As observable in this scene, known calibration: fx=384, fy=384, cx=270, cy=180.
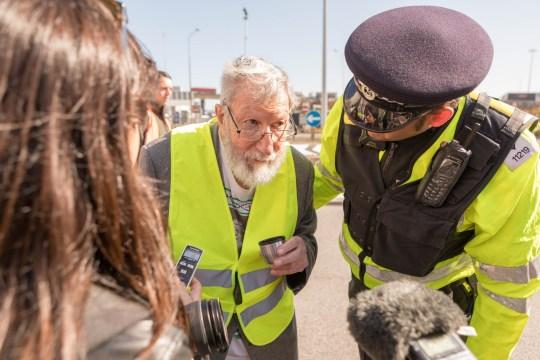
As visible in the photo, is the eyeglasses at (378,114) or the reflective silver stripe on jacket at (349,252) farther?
the reflective silver stripe on jacket at (349,252)

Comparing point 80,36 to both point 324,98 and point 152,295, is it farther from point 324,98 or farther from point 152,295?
point 324,98

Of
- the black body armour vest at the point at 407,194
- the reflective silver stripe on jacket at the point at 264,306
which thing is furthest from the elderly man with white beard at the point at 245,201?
the black body armour vest at the point at 407,194

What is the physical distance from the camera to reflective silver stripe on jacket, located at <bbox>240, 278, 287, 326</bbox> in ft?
5.35

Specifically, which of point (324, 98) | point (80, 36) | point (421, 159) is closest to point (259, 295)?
point (421, 159)

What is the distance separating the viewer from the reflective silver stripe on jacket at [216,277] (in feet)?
5.25

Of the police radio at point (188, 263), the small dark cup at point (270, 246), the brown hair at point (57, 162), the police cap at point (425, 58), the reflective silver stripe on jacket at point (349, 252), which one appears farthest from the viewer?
the reflective silver stripe on jacket at point (349, 252)

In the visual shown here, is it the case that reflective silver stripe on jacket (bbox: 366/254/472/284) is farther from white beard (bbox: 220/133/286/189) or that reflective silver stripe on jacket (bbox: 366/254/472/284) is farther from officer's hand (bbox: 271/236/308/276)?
white beard (bbox: 220/133/286/189)

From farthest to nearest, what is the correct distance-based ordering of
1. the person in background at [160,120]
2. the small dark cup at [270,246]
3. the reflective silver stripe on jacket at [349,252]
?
the person in background at [160,120], the reflective silver stripe on jacket at [349,252], the small dark cup at [270,246]

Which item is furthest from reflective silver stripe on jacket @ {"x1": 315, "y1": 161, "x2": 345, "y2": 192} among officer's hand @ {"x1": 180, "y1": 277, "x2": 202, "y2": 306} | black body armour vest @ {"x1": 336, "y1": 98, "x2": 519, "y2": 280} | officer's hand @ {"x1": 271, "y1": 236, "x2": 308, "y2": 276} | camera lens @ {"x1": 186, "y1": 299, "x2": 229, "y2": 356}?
camera lens @ {"x1": 186, "y1": 299, "x2": 229, "y2": 356}

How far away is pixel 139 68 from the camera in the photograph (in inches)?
30.9

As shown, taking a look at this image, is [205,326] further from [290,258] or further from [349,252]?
[349,252]

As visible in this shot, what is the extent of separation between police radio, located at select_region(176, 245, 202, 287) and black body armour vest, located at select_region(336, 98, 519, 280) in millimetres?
721

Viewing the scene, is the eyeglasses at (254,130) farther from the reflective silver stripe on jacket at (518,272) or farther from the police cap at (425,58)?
the reflective silver stripe on jacket at (518,272)

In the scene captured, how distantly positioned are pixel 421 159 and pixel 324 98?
9.79 m
